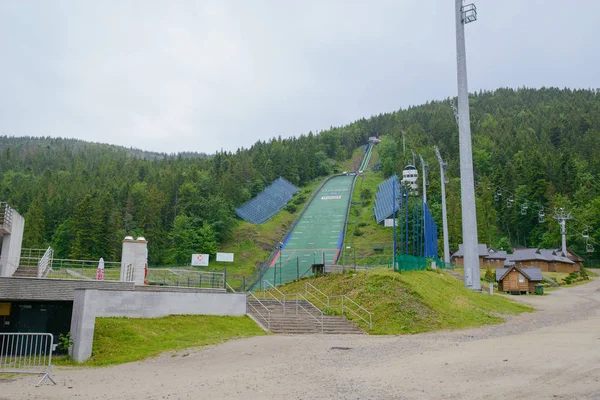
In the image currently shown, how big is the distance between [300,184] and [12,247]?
256 feet

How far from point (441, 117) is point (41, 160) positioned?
343ft

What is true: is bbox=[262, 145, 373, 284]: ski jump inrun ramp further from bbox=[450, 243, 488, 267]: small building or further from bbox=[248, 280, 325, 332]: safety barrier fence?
bbox=[450, 243, 488, 267]: small building

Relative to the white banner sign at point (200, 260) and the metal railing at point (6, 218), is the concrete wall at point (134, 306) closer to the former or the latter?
the metal railing at point (6, 218)

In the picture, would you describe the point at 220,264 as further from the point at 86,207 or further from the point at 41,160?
the point at 41,160

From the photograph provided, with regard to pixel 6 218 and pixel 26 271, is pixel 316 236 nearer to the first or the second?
pixel 26 271

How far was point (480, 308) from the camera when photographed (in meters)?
23.2

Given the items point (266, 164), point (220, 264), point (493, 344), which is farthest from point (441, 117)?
point (493, 344)

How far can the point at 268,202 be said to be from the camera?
74.7 meters

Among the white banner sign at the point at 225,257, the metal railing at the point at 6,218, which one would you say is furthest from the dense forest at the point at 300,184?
the metal railing at the point at 6,218

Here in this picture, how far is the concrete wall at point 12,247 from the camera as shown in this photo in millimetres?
21625

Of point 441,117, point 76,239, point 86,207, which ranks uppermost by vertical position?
point 441,117

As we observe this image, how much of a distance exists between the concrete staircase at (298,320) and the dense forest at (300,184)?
30494mm

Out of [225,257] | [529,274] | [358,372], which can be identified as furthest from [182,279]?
[529,274]

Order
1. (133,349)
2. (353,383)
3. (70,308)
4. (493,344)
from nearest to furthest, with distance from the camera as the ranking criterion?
(353,383), (493,344), (133,349), (70,308)
